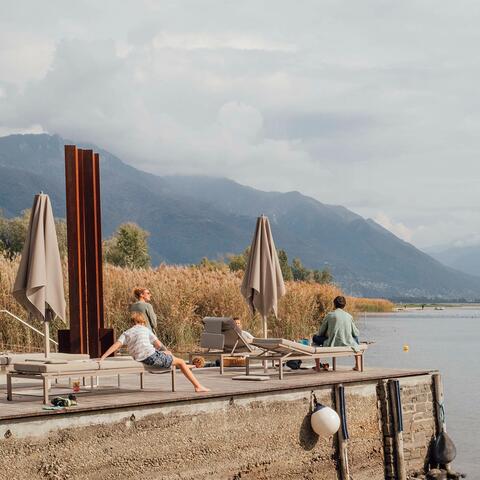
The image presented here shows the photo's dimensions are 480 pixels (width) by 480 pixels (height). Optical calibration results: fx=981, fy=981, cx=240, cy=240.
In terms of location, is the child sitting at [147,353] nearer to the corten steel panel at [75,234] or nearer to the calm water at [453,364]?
the corten steel panel at [75,234]

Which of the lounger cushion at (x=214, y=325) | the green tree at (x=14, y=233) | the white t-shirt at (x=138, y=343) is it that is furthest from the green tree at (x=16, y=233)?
the white t-shirt at (x=138, y=343)

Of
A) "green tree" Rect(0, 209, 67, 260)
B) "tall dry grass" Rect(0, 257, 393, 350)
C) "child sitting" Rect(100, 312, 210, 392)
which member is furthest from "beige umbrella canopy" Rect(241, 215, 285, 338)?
"green tree" Rect(0, 209, 67, 260)

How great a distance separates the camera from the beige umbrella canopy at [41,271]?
10.6m

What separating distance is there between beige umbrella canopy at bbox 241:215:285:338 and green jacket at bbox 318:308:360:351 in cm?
101

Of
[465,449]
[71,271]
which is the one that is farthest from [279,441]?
[465,449]

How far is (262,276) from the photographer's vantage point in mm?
13805

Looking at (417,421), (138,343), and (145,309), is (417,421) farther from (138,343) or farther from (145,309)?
(138,343)

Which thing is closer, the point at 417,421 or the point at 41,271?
the point at 41,271

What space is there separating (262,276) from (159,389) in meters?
3.33

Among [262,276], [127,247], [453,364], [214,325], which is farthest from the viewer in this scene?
[127,247]

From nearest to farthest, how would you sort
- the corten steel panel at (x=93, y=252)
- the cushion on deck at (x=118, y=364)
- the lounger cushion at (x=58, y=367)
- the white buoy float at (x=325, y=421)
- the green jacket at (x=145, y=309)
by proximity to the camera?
the lounger cushion at (x=58, y=367), the cushion on deck at (x=118, y=364), the white buoy float at (x=325, y=421), the green jacket at (x=145, y=309), the corten steel panel at (x=93, y=252)

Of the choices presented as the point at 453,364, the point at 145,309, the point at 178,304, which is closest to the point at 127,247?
the point at 453,364

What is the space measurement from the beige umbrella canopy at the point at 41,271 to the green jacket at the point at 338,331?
12.5 ft

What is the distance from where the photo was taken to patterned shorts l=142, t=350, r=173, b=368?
10.2 metres
